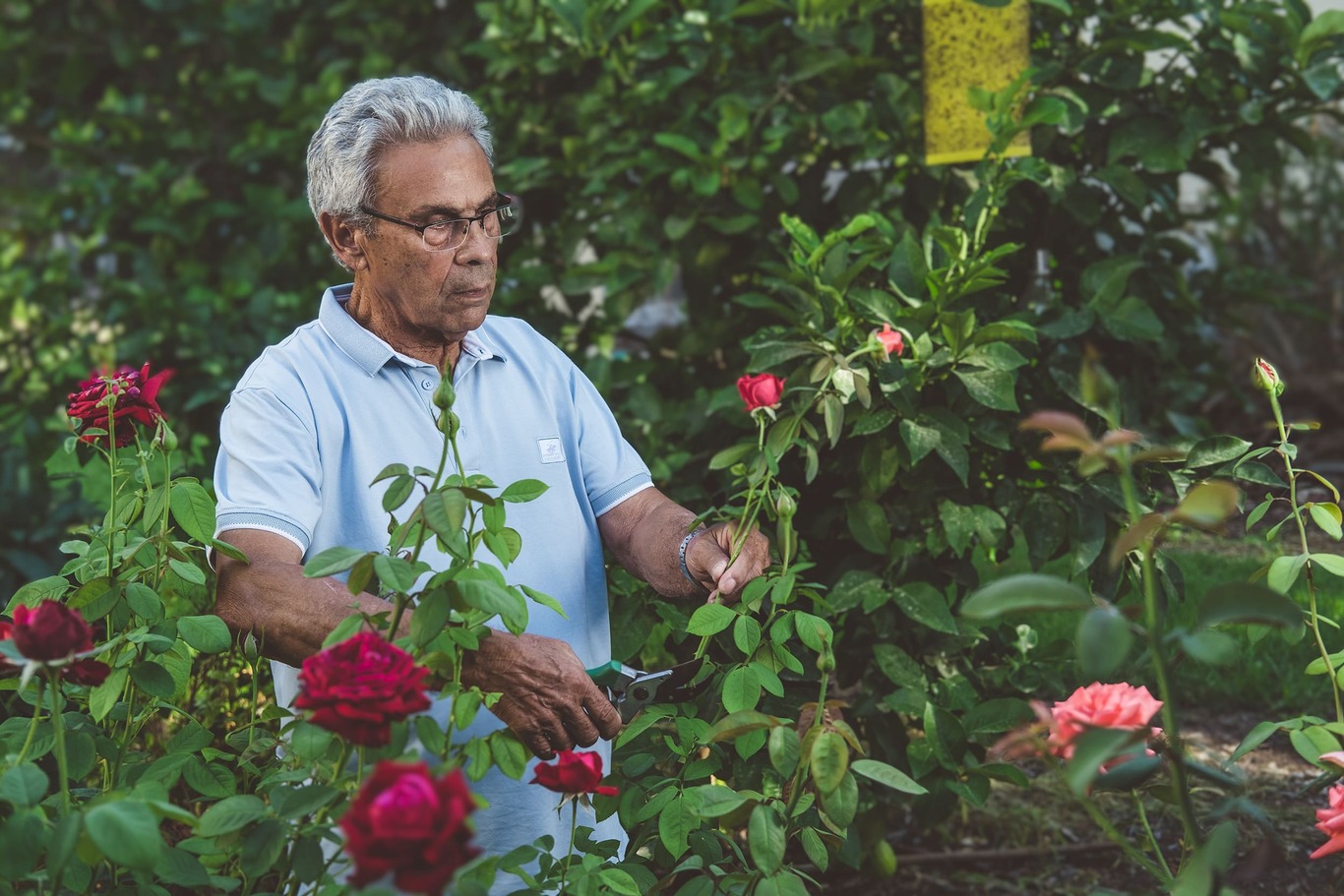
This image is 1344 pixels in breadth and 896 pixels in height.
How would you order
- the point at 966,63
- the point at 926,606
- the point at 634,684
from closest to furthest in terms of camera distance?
the point at 634,684
the point at 926,606
the point at 966,63

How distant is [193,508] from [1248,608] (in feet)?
4.05

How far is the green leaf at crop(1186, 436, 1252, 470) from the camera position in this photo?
204 centimetres

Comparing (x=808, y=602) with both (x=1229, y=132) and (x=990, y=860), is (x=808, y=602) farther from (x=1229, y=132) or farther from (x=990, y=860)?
A: (x=1229, y=132)

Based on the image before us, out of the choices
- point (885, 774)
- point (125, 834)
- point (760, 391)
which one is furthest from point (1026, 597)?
point (760, 391)

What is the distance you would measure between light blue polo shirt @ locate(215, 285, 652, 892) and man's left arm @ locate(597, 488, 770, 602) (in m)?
0.03

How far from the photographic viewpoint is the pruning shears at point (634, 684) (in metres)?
1.83

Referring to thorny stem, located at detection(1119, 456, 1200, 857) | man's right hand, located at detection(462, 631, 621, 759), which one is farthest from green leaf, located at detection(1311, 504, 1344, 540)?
man's right hand, located at detection(462, 631, 621, 759)

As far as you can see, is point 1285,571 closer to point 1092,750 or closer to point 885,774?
point 885,774

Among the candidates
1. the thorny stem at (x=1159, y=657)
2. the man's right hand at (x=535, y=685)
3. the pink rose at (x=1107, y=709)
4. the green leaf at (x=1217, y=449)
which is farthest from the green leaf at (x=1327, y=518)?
the man's right hand at (x=535, y=685)

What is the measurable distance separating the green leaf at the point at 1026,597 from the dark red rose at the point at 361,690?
48 centimetres

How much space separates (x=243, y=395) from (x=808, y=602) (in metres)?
1.04

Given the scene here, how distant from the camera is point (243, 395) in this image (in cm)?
185

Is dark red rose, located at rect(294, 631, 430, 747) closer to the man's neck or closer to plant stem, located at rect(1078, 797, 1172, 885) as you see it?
plant stem, located at rect(1078, 797, 1172, 885)

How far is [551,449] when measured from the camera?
205cm
